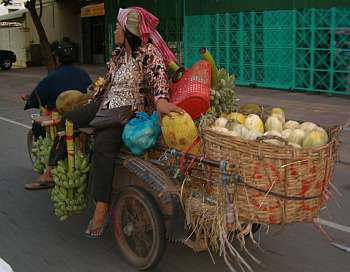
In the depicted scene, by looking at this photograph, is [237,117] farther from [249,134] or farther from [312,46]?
[312,46]

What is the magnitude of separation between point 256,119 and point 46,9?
99.5ft

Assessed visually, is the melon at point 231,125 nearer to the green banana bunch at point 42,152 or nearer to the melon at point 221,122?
the melon at point 221,122

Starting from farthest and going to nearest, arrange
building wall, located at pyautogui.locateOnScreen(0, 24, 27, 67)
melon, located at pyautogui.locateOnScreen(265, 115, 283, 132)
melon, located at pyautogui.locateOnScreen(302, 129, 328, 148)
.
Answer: building wall, located at pyautogui.locateOnScreen(0, 24, 27, 67) → melon, located at pyautogui.locateOnScreen(265, 115, 283, 132) → melon, located at pyautogui.locateOnScreen(302, 129, 328, 148)

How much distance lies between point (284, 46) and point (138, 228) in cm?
1174

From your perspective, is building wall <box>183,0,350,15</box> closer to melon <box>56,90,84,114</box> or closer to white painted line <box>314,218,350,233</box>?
white painted line <box>314,218,350,233</box>

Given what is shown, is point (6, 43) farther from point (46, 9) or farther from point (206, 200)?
point (206, 200)

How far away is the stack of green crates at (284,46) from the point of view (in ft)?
44.6

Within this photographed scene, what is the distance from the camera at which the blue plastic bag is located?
395cm

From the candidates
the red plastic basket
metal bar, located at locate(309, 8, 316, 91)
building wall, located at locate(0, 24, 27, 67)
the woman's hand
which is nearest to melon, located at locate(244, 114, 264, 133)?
the red plastic basket

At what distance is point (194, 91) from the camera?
400 cm

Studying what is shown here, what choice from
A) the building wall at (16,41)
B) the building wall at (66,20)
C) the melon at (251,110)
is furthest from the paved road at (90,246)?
the building wall at (16,41)

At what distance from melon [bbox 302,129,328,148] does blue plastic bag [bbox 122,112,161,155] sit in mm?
1067

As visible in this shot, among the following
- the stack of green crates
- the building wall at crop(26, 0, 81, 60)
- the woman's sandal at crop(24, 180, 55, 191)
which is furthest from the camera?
the building wall at crop(26, 0, 81, 60)

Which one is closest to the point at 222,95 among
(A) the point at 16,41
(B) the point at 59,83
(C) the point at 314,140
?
(C) the point at 314,140
